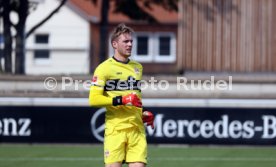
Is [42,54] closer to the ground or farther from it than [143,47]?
closer to the ground

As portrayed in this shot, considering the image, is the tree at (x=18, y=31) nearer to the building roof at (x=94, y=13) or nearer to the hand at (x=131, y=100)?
the hand at (x=131, y=100)

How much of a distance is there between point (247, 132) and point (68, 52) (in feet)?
95.5

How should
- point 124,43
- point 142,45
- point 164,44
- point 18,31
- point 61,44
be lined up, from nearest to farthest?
point 124,43 < point 18,31 < point 61,44 < point 142,45 < point 164,44

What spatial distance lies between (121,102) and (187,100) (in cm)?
843

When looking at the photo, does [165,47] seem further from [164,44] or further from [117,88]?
[117,88]

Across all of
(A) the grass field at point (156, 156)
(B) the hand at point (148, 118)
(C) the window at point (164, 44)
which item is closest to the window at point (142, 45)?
(C) the window at point (164, 44)

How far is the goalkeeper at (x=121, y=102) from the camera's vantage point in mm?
10562

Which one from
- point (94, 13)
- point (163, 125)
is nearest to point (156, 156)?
point (163, 125)

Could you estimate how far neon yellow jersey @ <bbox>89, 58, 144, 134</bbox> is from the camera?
34.9 ft

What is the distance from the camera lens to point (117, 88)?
1080cm

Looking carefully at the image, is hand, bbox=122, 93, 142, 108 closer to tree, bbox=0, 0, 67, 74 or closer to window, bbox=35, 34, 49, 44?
tree, bbox=0, 0, 67, 74

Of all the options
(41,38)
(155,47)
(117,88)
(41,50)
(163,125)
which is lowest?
(163,125)

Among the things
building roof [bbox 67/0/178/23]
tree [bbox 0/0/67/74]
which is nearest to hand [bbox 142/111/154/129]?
tree [bbox 0/0/67/74]

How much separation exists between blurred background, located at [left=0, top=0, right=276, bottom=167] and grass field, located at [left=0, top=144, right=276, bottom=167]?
0.02 metres
